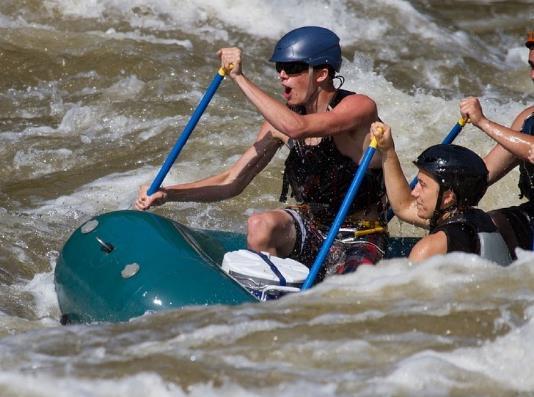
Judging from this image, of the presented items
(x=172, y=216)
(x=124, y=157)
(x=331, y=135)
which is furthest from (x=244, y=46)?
(x=331, y=135)

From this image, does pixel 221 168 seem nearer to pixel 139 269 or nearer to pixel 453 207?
pixel 139 269

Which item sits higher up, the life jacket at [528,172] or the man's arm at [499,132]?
the man's arm at [499,132]

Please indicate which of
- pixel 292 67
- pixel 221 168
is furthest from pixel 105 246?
pixel 221 168

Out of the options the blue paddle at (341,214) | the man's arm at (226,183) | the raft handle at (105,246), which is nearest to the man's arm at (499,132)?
the blue paddle at (341,214)

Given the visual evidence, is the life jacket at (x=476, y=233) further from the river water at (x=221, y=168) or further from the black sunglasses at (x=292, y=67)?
the black sunglasses at (x=292, y=67)

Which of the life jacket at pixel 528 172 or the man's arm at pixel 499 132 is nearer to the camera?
the man's arm at pixel 499 132

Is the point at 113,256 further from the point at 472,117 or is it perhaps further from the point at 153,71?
the point at 153,71

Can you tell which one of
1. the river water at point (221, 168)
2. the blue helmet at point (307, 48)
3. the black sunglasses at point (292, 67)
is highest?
the blue helmet at point (307, 48)

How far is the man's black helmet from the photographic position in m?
5.23

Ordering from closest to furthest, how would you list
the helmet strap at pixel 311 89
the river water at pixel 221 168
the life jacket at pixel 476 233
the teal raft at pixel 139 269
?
the river water at pixel 221 168 < the life jacket at pixel 476 233 < the teal raft at pixel 139 269 < the helmet strap at pixel 311 89

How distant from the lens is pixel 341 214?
5562mm

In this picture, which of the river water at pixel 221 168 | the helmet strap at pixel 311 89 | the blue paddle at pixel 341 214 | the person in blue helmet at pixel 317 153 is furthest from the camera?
the helmet strap at pixel 311 89

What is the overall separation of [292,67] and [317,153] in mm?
434

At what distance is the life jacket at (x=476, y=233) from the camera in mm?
5191
